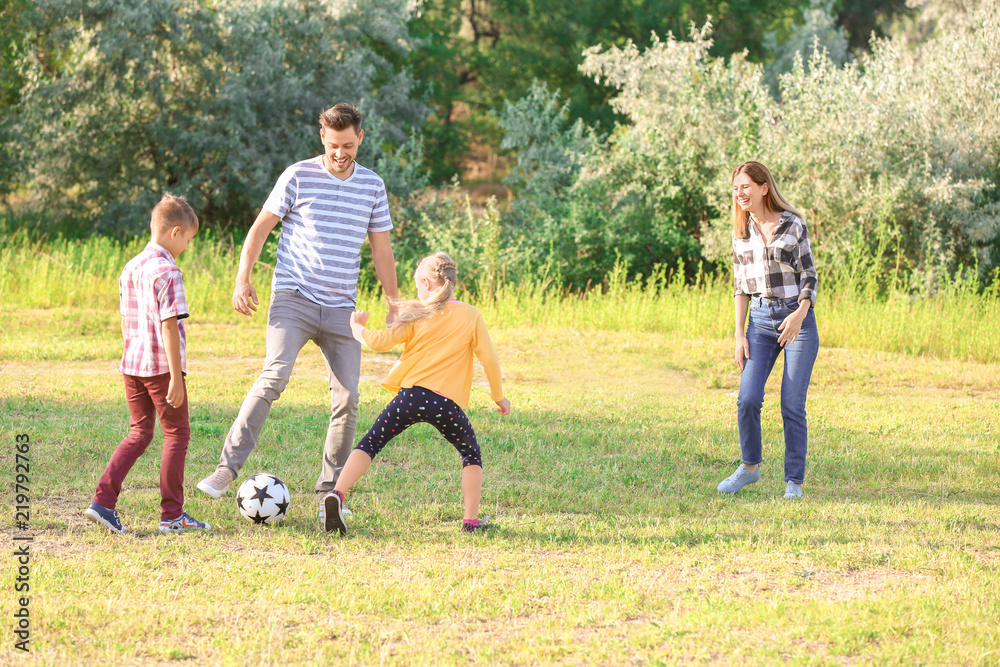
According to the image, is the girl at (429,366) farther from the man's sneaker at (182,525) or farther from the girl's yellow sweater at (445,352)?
the man's sneaker at (182,525)

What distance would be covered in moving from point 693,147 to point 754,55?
16.2m

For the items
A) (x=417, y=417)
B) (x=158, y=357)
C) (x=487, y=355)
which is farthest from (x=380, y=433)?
(x=158, y=357)

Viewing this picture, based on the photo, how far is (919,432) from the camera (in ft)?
26.6

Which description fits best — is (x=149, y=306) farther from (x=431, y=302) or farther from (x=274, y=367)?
(x=431, y=302)

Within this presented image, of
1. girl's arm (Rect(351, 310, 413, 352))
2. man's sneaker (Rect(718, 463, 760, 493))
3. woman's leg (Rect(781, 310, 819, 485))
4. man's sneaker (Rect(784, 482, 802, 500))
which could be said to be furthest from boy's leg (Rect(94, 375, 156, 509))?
man's sneaker (Rect(784, 482, 802, 500))

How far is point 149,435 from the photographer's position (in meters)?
4.96

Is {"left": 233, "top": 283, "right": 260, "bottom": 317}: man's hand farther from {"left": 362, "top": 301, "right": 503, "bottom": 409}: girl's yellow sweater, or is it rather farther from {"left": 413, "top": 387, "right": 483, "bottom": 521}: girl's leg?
{"left": 413, "top": 387, "right": 483, "bottom": 521}: girl's leg

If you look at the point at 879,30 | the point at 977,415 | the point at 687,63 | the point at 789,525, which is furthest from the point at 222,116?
the point at 879,30

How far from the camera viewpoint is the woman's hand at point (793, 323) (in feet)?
18.7

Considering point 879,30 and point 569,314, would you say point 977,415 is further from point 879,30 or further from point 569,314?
point 879,30

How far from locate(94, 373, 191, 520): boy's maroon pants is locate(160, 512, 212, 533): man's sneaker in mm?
159

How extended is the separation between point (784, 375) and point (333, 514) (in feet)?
9.21

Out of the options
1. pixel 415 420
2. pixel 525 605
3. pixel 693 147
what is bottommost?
pixel 525 605

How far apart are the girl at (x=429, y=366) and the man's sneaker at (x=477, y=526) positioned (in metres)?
0.47
